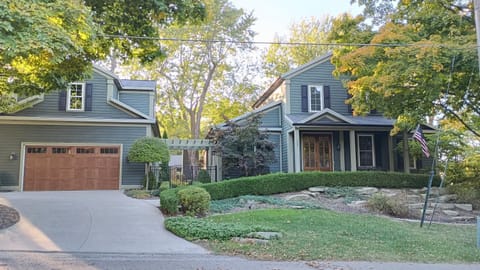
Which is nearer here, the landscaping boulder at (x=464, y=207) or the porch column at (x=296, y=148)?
the landscaping boulder at (x=464, y=207)

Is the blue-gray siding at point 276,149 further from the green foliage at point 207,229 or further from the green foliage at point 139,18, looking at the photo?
the green foliage at point 207,229

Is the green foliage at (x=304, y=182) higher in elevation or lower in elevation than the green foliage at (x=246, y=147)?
lower

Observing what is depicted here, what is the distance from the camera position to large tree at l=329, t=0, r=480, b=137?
10805 millimetres

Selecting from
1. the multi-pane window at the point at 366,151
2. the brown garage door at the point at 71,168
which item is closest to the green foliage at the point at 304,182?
the multi-pane window at the point at 366,151

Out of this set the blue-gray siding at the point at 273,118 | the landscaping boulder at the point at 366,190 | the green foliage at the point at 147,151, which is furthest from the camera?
the blue-gray siding at the point at 273,118

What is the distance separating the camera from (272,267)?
227 inches

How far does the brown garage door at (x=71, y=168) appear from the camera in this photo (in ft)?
54.8

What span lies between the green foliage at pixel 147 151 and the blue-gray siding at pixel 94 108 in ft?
6.46

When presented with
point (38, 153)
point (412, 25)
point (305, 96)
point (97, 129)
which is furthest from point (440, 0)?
point (38, 153)

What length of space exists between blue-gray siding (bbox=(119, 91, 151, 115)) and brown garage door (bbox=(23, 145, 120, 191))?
300 cm

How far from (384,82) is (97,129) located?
13106 millimetres

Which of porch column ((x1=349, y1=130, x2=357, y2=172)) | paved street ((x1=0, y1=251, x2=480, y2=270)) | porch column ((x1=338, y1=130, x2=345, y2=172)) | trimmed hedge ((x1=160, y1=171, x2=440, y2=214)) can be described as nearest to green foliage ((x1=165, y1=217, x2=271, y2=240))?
paved street ((x1=0, y1=251, x2=480, y2=270))

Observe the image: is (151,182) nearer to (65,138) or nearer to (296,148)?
(65,138)

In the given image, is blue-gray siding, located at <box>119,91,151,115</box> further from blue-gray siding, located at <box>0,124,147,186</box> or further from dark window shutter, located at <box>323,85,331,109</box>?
dark window shutter, located at <box>323,85,331,109</box>
